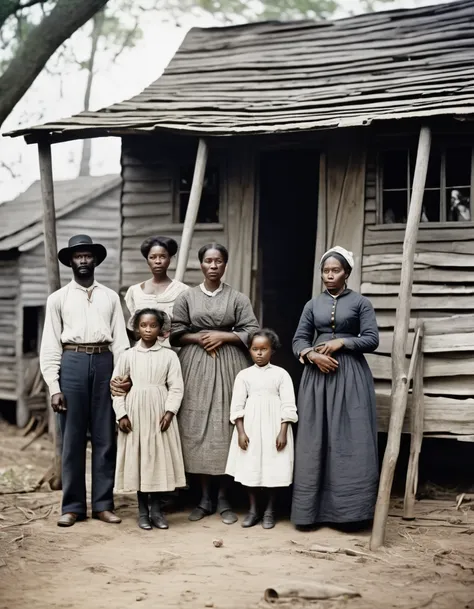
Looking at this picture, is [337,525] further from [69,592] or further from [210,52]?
[210,52]

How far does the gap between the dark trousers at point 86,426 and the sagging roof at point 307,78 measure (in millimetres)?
2591

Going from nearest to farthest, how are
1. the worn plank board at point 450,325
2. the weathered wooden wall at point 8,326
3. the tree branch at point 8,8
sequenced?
the worn plank board at point 450,325 → the tree branch at point 8,8 → the weathered wooden wall at point 8,326

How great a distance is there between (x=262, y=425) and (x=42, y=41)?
646 cm

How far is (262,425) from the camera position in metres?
5.79

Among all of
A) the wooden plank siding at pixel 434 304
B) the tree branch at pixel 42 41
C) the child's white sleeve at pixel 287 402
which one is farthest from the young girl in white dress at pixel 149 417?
the tree branch at pixel 42 41

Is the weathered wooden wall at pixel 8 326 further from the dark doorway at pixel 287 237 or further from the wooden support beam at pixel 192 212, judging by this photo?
the wooden support beam at pixel 192 212

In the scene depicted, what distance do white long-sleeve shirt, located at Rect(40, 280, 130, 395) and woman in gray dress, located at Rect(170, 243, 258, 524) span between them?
60cm

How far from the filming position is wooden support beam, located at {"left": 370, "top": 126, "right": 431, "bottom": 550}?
5.54 m

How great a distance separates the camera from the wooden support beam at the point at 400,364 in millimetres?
5535

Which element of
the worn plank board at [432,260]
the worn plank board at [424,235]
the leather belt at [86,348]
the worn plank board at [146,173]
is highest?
the worn plank board at [146,173]

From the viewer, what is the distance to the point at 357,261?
7586 millimetres

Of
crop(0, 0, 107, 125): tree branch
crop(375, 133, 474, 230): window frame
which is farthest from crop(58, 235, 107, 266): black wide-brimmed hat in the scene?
crop(0, 0, 107, 125): tree branch

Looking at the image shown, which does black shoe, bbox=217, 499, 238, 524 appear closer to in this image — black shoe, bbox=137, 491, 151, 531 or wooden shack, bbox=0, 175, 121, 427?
black shoe, bbox=137, 491, 151, 531

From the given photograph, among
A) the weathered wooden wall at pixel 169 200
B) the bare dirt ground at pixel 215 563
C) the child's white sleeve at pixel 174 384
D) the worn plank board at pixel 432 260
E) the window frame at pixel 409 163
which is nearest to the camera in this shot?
the bare dirt ground at pixel 215 563
